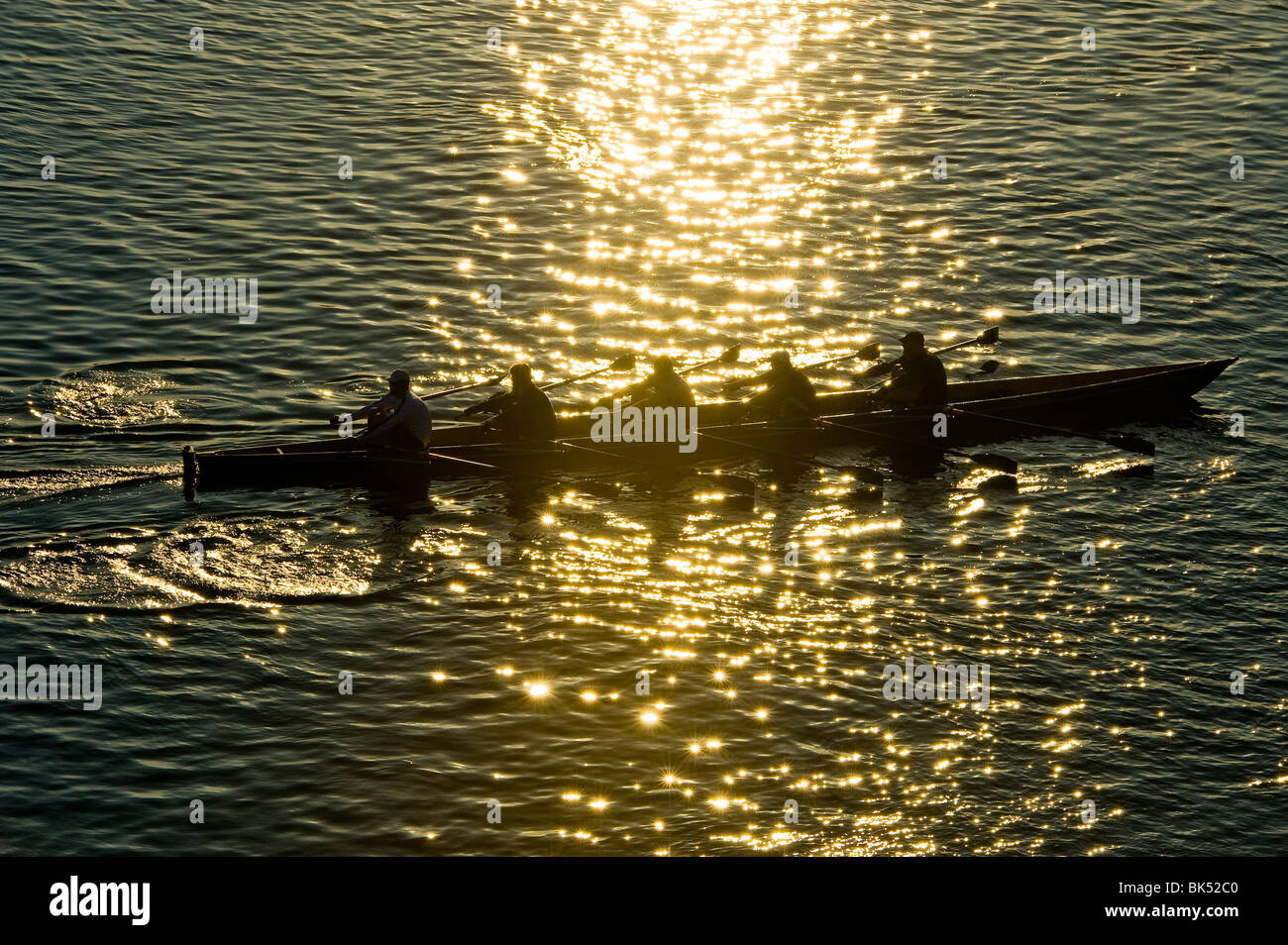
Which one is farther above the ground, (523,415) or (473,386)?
(473,386)

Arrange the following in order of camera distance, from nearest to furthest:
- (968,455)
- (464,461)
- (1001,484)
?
(464,461)
(1001,484)
(968,455)

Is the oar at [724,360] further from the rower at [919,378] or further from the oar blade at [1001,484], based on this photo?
the oar blade at [1001,484]

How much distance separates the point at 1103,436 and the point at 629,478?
25.6ft

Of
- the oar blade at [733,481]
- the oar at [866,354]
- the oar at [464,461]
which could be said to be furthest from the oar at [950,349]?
the oar at [464,461]

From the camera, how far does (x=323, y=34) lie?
1618 inches

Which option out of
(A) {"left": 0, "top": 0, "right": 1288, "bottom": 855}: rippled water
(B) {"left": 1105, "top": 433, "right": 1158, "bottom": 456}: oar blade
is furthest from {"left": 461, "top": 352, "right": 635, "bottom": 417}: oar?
(B) {"left": 1105, "top": 433, "right": 1158, "bottom": 456}: oar blade

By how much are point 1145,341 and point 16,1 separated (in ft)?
99.3

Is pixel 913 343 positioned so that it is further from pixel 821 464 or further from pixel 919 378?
pixel 821 464

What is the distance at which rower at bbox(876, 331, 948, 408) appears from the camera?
81.7 feet

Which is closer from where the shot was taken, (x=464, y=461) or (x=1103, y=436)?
(x=464, y=461)

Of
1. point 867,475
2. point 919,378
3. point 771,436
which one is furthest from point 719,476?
point 919,378

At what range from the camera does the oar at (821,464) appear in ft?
78.4

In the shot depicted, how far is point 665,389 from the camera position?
24.2 m

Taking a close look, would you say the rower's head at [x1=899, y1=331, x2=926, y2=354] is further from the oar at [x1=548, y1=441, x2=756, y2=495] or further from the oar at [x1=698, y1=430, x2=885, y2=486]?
the oar at [x1=548, y1=441, x2=756, y2=495]
